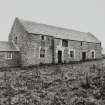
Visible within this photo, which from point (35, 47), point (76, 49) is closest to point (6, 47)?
point (35, 47)

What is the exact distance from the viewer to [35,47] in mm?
23578

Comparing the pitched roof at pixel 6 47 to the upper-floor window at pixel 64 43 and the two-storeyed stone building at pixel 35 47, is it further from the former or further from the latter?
the upper-floor window at pixel 64 43

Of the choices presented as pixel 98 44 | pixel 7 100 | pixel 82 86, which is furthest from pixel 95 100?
pixel 98 44

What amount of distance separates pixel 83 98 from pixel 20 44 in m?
19.1

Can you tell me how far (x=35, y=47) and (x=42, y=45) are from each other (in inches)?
64.6

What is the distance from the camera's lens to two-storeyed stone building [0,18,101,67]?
23.1 m

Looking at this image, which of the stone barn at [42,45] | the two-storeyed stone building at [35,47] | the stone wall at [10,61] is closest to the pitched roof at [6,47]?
the two-storeyed stone building at [35,47]

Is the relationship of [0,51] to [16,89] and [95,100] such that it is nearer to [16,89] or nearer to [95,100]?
[16,89]

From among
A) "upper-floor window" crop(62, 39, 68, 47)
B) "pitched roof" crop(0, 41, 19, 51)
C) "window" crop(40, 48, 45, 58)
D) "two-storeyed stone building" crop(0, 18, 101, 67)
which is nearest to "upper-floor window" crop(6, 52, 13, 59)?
"two-storeyed stone building" crop(0, 18, 101, 67)

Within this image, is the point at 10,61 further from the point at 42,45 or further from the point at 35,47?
the point at 42,45

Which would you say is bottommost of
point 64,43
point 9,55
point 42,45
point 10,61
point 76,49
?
point 10,61

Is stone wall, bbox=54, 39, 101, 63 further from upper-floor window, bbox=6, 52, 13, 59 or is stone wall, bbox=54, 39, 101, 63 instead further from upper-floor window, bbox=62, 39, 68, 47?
upper-floor window, bbox=6, 52, 13, 59

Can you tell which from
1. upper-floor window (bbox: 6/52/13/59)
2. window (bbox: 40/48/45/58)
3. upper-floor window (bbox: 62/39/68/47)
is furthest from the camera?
upper-floor window (bbox: 62/39/68/47)

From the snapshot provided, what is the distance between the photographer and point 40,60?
24.2 metres
